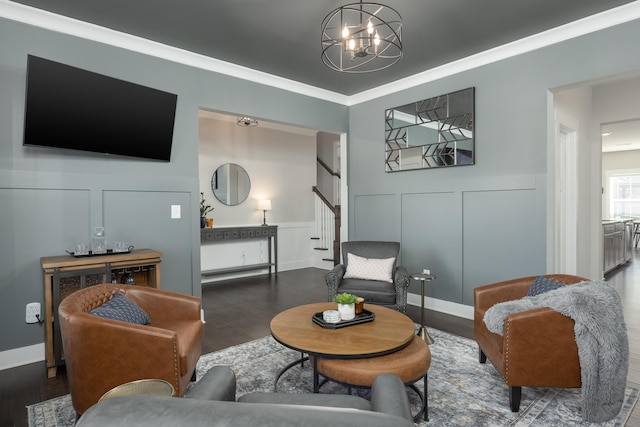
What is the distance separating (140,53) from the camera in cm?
349

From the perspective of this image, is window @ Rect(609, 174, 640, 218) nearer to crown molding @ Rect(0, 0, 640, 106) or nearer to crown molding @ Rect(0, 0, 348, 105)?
crown molding @ Rect(0, 0, 640, 106)

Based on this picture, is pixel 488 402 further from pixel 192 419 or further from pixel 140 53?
pixel 140 53

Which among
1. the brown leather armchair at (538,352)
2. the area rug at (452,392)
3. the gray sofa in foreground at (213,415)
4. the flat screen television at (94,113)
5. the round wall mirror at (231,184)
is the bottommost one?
the area rug at (452,392)

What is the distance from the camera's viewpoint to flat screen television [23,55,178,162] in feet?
9.07

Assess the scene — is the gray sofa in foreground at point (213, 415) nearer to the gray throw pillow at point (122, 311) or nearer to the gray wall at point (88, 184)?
the gray throw pillow at point (122, 311)

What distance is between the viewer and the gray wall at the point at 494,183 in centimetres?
332

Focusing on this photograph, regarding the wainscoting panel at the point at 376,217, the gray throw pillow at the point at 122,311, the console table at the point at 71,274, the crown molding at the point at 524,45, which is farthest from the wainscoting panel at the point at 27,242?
the crown molding at the point at 524,45

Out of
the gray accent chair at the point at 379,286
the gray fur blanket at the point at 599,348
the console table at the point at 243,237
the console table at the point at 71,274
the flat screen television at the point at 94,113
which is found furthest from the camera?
the console table at the point at 243,237

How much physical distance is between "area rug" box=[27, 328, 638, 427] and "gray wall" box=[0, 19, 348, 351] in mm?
1131

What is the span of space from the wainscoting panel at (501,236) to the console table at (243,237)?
11.5 ft

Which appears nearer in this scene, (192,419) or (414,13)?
(192,419)

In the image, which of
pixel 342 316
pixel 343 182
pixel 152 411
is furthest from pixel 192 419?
pixel 343 182

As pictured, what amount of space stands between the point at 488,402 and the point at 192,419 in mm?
2172

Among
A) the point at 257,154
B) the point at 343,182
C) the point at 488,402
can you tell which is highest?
the point at 257,154
